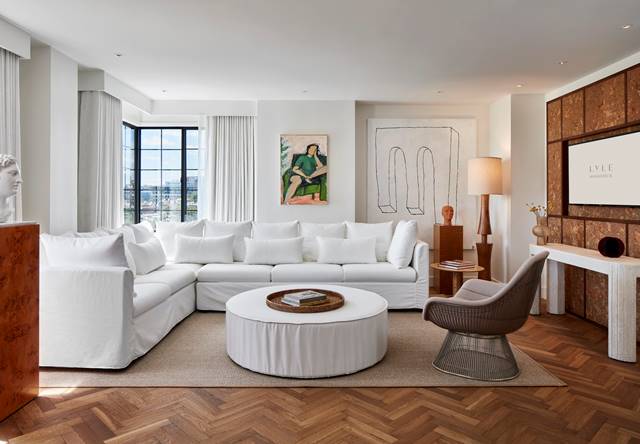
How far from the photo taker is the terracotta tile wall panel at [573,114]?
470cm

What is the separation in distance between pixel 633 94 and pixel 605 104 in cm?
37

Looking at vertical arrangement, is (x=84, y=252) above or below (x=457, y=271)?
above

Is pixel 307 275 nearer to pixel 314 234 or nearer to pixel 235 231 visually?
pixel 314 234

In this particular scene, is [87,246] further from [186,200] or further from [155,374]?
[186,200]

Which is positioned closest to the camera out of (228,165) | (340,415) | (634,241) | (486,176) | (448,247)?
(340,415)

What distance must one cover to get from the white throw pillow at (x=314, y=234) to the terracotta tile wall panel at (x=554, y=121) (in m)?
2.74

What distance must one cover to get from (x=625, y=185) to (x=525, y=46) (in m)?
1.55

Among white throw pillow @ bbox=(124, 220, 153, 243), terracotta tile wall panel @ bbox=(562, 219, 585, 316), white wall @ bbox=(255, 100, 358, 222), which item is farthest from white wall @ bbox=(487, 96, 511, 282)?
white throw pillow @ bbox=(124, 220, 153, 243)

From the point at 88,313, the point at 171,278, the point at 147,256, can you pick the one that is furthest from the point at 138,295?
the point at 147,256

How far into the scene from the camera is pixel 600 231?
14.3 ft

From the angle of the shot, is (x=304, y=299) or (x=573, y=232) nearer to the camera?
(x=304, y=299)

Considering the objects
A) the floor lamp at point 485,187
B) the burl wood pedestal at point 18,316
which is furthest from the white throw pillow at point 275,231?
the burl wood pedestal at point 18,316

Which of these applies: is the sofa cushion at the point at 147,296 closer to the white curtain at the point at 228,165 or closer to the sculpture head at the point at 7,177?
the sculpture head at the point at 7,177

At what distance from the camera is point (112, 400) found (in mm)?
→ 2682
